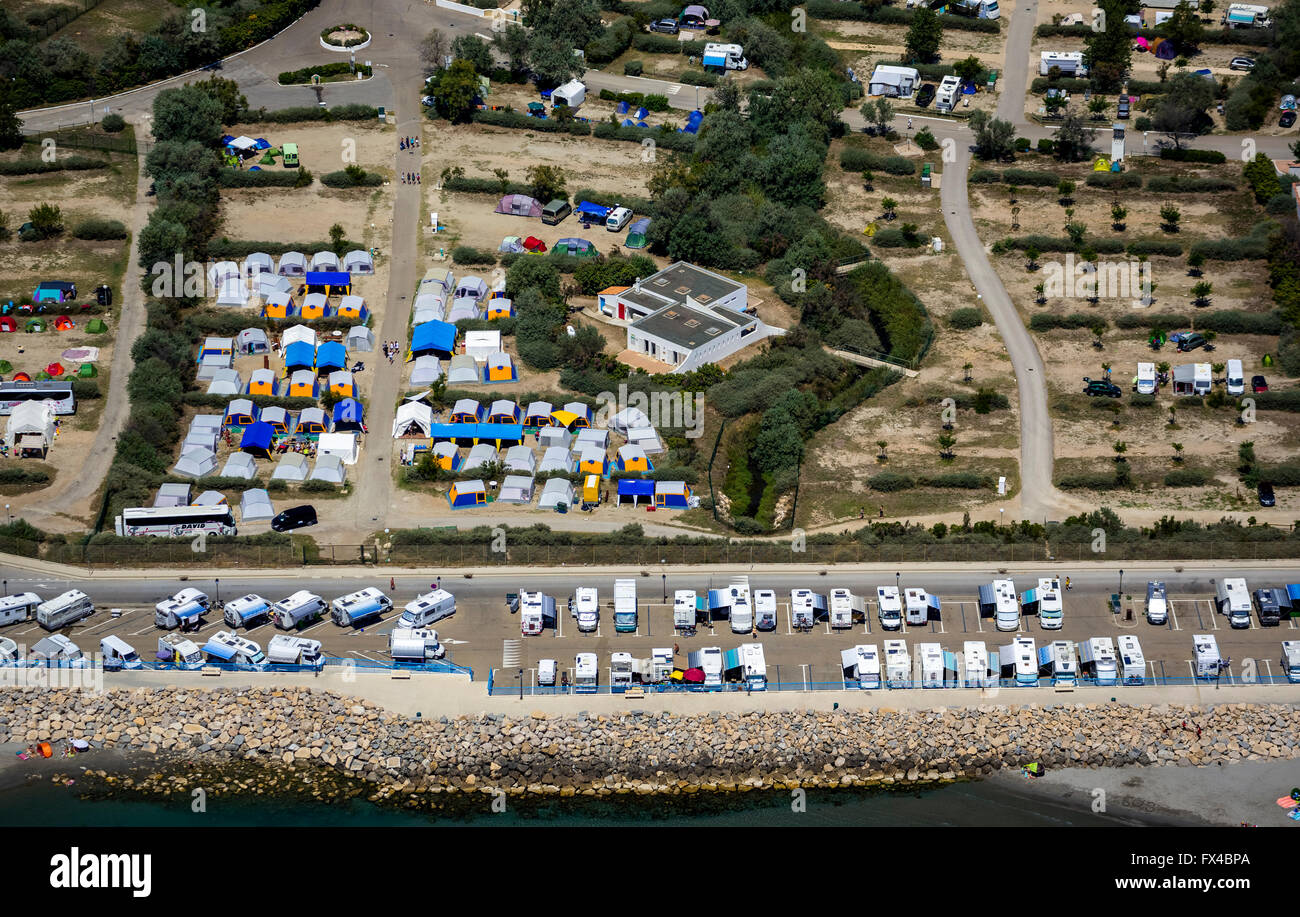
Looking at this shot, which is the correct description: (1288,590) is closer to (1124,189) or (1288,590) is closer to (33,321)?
(1124,189)

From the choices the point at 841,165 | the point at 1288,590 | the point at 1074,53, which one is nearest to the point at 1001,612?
the point at 1288,590

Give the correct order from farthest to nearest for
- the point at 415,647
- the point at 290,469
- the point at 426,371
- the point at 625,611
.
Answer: the point at 426,371, the point at 290,469, the point at 625,611, the point at 415,647

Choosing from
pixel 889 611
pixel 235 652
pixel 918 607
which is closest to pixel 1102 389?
pixel 918 607

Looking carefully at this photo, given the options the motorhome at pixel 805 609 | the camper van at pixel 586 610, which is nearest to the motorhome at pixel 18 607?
the camper van at pixel 586 610

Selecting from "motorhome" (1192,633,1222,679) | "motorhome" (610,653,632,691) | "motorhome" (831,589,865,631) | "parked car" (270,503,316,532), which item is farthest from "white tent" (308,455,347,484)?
"motorhome" (1192,633,1222,679)

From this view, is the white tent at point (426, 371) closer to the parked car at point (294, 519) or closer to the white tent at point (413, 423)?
the white tent at point (413, 423)

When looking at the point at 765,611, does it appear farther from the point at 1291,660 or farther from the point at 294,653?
the point at 1291,660
